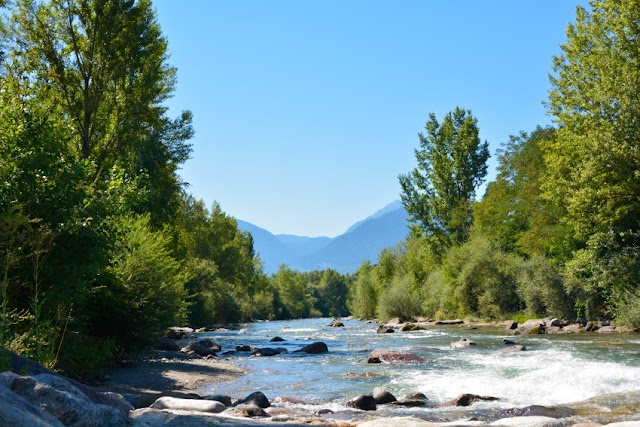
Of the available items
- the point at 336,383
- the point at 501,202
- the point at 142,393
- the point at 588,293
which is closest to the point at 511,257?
the point at 501,202

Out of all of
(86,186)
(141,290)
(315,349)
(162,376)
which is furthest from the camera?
(315,349)

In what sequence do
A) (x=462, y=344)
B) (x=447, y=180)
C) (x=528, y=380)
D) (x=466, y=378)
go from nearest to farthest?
(x=528, y=380)
(x=466, y=378)
(x=462, y=344)
(x=447, y=180)

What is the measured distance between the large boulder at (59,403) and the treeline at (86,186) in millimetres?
2149

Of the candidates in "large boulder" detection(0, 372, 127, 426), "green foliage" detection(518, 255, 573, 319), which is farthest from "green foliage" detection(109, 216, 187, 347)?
"green foliage" detection(518, 255, 573, 319)

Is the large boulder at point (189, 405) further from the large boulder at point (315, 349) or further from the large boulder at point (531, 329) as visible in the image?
the large boulder at point (531, 329)

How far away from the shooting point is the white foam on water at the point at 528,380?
45.5ft

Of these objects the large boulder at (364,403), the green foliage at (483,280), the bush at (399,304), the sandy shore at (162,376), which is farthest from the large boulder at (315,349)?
the bush at (399,304)

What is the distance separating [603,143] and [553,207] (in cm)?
1334

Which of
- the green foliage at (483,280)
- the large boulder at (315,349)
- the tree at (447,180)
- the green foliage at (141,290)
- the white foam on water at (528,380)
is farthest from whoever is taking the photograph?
the tree at (447,180)

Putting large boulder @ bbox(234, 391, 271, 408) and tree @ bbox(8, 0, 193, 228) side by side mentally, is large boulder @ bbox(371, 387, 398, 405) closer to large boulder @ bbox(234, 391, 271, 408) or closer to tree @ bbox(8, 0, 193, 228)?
large boulder @ bbox(234, 391, 271, 408)

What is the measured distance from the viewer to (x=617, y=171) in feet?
88.2

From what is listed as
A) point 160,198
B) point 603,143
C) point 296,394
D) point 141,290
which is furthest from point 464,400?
point 160,198

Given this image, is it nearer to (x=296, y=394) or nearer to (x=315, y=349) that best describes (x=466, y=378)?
(x=296, y=394)

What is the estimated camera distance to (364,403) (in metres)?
12.8
